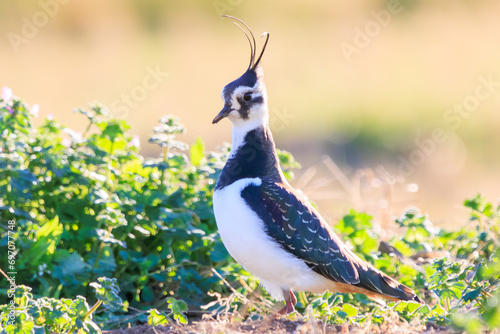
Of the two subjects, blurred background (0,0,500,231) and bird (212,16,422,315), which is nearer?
bird (212,16,422,315)

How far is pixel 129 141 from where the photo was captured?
5.36 meters

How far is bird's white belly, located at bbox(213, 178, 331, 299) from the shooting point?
4.28 metres

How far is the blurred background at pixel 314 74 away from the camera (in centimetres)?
976

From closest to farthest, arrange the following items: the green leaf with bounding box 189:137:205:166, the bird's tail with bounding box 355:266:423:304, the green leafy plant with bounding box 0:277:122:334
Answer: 1. the green leafy plant with bounding box 0:277:122:334
2. the bird's tail with bounding box 355:266:423:304
3. the green leaf with bounding box 189:137:205:166

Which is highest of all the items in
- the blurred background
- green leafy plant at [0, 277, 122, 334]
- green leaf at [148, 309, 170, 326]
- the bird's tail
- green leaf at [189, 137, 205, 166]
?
the blurred background

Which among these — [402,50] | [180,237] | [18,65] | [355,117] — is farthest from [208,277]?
[402,50]

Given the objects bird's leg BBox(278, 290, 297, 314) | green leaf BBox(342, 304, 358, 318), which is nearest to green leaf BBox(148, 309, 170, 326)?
bird's leg BBox(278, 290, 297, 314)

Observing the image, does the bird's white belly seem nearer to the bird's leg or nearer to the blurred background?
the bird's leg

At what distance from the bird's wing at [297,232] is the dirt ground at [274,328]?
52 cm

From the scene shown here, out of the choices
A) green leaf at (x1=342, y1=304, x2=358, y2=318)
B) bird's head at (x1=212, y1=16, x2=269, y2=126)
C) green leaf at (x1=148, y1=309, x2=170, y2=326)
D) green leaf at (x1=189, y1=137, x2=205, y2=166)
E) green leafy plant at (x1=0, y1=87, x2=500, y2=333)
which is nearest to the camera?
green leaf at (x1=342, y1=304, x2=358, y2=318)

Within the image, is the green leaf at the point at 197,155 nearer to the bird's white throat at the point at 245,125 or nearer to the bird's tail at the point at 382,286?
the bird's white throat at the point at 245,125

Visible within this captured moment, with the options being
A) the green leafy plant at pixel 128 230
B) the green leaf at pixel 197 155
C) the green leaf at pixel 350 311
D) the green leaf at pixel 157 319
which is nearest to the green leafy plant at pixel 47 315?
the green leaf at pixel 157 319

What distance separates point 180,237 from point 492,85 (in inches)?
327

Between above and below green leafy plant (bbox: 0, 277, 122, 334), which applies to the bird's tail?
above
